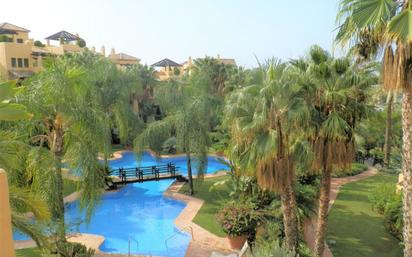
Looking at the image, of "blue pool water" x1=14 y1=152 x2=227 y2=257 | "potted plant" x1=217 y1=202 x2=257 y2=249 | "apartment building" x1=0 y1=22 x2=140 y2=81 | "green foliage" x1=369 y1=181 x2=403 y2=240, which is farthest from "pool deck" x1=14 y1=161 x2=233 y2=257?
"apartment building" x1=0 y1=22 x2=140 y2=81

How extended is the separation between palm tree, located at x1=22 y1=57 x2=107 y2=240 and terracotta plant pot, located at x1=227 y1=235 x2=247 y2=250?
528 centimetres

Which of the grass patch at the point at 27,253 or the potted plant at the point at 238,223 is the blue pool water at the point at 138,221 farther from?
the potted plant at the point at 238,223

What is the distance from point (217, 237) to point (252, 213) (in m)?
2.39

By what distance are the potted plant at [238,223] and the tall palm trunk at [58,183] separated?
5689 mm

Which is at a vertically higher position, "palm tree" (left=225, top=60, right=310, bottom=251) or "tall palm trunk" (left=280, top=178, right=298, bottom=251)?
"palm tree" (left=225, top=60, right=310, bottom=251)

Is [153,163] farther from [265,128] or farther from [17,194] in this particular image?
[17,194]

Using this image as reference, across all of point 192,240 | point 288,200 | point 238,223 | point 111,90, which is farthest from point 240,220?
point 111,90

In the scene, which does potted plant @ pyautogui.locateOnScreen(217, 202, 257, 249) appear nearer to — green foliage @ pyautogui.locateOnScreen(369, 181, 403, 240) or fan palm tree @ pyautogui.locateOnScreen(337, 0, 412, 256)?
green foliage @ pyautogui.locateOnScreen(369, 181, 403, 240)

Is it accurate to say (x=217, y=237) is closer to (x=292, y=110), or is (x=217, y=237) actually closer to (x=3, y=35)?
(x=292, y=110)

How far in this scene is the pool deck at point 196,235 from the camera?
13653mm

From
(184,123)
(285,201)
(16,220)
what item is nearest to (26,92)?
(16,220)

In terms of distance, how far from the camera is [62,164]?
11672mm

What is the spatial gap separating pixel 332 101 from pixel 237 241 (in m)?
6.56

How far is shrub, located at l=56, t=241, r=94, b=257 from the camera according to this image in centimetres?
1130
